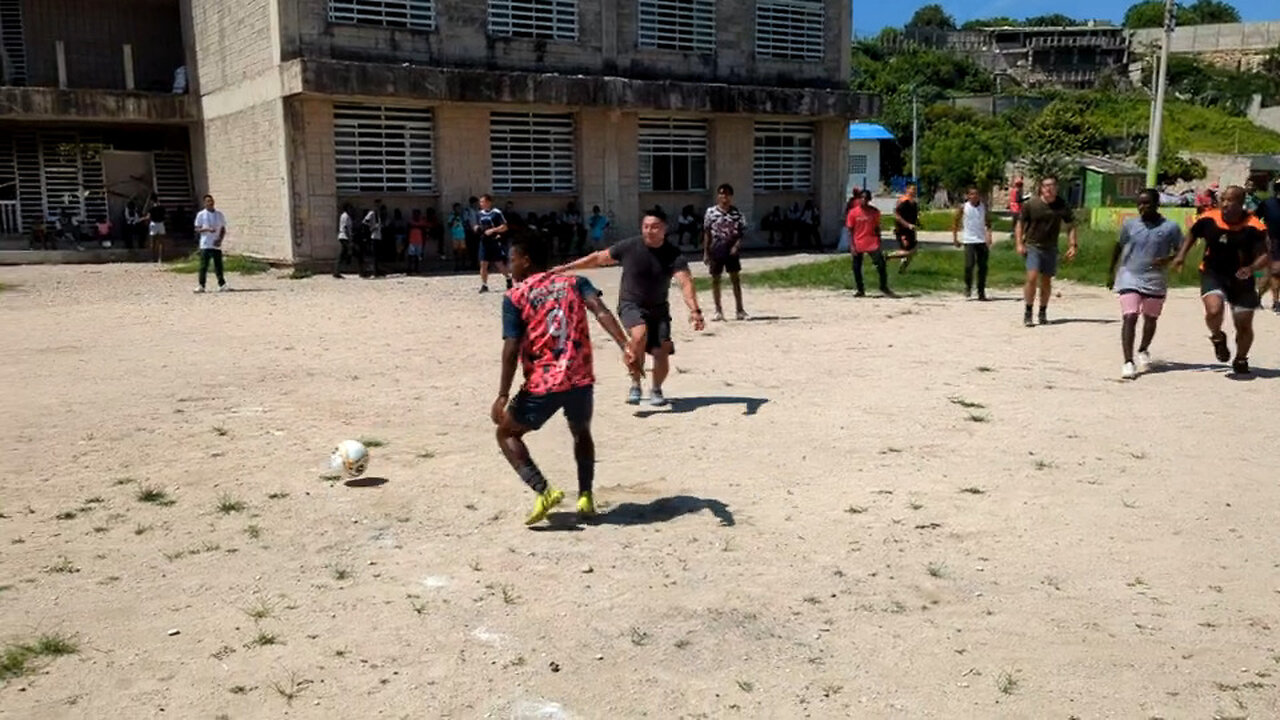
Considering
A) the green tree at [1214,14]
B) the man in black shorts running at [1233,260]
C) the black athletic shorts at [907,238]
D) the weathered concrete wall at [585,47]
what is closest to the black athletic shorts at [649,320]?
the man in black shorts running at [1233,260]

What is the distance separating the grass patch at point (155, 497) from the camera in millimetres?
6117

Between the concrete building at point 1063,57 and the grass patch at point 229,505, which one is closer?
the grass patch at point 229,505

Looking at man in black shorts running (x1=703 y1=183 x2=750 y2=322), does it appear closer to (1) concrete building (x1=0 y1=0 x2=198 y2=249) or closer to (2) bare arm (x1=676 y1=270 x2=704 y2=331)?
(2) bare arm (x1=676 y1=270 x2=704 y2=331)

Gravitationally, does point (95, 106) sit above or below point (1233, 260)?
above

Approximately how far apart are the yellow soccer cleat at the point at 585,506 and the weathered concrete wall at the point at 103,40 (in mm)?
25909

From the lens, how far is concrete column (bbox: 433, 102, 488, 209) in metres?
23.2

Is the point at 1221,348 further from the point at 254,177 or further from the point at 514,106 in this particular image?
the point at 254,177

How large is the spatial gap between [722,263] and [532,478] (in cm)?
789

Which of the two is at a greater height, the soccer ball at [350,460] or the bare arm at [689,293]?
the bare arm at [689,293]

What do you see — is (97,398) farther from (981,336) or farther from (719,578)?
(981,336)

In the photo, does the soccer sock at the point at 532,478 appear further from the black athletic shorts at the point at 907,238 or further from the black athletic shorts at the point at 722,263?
the black athletic shorts at the point at 907,238

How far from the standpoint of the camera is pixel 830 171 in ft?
96.3

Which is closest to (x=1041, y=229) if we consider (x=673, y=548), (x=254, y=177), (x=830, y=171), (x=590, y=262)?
(x=590, y=262)

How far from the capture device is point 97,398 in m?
9.01
